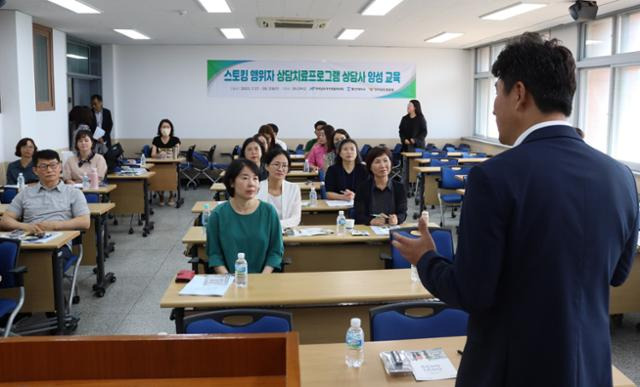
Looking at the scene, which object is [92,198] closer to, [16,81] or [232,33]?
[16,81]

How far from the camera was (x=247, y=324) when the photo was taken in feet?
8.33

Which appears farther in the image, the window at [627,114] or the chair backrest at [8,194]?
the window at [627,114]

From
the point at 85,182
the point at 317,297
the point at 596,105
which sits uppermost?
the point at 596,105

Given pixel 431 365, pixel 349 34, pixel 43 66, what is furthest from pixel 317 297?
pixel 349 34

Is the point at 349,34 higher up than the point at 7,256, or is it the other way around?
the point at 349,34

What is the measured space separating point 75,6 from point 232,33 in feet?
12.0

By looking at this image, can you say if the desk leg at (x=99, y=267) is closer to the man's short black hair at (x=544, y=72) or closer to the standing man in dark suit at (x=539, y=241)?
the standing man in dark suit at (x=539, y=241)

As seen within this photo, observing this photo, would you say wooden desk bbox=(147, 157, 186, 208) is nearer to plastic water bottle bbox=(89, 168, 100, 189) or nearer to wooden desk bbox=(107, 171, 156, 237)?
wooden desk bbox=(107, 171, 156, 237)

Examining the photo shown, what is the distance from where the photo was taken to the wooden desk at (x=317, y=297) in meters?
3.13

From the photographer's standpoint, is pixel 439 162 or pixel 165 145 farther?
pixel 165 145

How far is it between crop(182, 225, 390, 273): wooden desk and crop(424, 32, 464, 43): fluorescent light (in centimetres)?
769

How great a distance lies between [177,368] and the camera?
4.37ft

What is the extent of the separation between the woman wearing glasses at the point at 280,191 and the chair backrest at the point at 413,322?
249 cm

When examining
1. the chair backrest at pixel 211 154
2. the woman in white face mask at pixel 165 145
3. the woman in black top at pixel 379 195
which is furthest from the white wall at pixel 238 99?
the woman in black top at pixel 379 195
